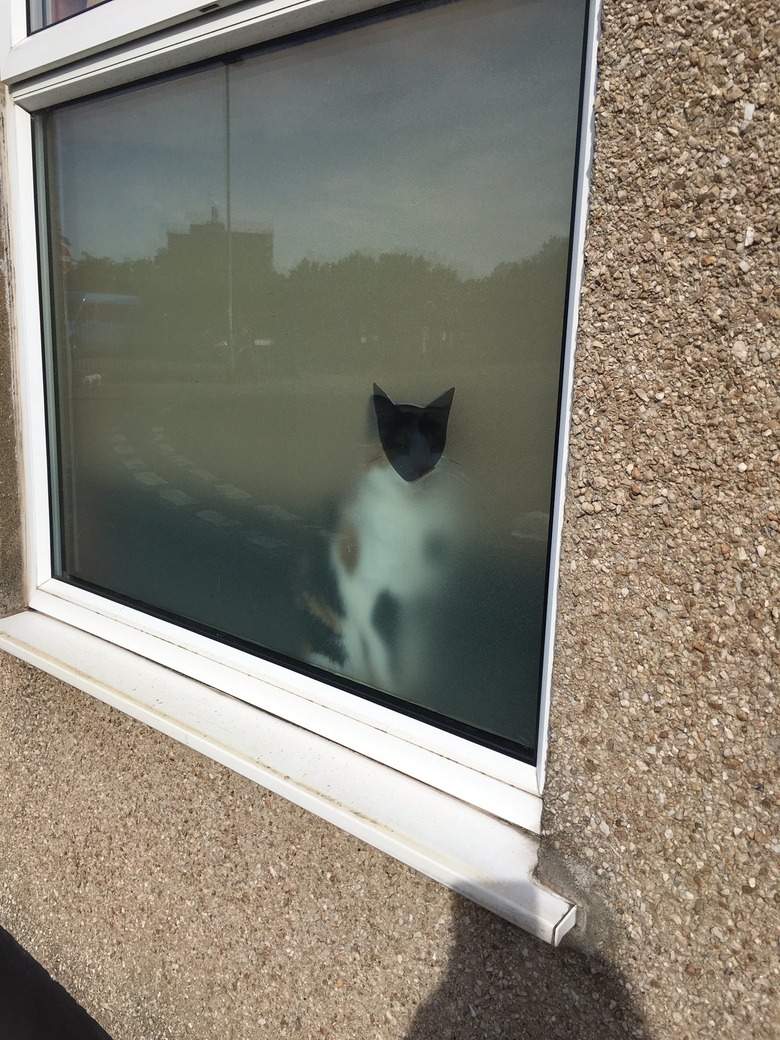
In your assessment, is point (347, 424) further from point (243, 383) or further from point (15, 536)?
point (15, 536)

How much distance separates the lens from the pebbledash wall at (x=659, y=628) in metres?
1.07

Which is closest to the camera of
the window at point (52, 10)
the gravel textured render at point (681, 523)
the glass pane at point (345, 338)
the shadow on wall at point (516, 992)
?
the gravel textured render at point (681, 523)

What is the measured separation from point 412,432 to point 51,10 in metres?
1.62

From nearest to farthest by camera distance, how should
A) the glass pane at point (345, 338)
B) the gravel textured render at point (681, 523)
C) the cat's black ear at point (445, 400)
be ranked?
1. the gravel textured render at point (681, 523)
2. the glass pane at point (345, 338)
3. the cat's black ear at point (445, 400)

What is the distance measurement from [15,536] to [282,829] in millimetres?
1360

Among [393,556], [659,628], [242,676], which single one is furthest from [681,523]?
[242,676]

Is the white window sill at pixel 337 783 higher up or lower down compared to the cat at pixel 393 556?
lower down

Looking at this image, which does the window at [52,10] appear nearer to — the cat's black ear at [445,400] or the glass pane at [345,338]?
the glass pane at [345,338]

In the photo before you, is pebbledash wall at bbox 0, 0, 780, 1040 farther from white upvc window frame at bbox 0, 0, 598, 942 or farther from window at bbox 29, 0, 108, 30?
window at bbox 29, 0, 108, 30

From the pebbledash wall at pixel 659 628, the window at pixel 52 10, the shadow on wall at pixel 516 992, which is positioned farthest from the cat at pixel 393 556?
the window at pixel 52 10

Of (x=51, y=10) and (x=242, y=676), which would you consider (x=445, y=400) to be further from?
(x=51, y=10)

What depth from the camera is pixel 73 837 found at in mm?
2264

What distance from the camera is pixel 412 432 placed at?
1.67 m

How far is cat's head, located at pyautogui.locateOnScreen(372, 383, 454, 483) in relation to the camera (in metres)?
1.62
